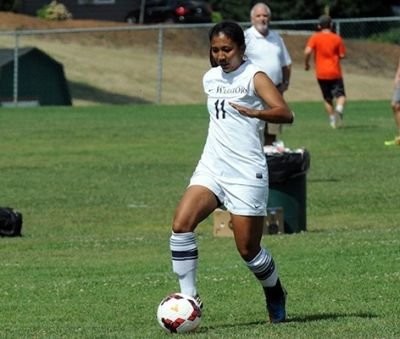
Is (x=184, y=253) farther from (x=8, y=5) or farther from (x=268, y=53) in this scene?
(x=8, y=5)

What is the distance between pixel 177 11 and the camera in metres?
60.2

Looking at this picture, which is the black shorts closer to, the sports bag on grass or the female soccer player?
the sports bag on grass

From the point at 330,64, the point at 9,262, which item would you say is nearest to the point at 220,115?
the point at 9,262

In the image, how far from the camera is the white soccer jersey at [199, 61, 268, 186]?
827cm

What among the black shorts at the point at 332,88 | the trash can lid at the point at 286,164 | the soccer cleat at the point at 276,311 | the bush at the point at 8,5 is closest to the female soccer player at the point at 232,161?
the soccer cleat at the point at 276,311

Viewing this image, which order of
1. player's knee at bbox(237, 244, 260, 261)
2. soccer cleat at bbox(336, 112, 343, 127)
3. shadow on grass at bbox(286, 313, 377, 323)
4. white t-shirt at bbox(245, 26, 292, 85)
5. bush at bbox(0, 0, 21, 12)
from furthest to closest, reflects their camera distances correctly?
bush at bbox(0, 0, 21, 12) → soccer cleat at bbox(336, 112, 343, 127) → white t-shirt at bbox(245, 26, 292, 85) → shadow on grass at bbox(286, 313, 377, 323) → player's knee at bbox(237, 244, 260, 261)

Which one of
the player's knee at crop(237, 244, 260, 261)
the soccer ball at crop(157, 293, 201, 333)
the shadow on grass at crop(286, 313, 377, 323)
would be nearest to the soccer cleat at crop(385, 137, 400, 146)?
the shadow on grass at crop(286, 313, 377, 323)

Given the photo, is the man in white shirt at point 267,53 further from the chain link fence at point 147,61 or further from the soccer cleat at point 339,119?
the chain link fence at point 147,61

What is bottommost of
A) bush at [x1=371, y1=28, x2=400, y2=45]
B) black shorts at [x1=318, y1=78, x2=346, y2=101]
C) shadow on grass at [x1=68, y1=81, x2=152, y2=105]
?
bush at [x1=371, y1=28, x2=400, y2=45]

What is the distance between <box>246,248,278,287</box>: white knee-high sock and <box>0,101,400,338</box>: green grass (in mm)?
293

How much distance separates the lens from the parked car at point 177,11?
59.7 metres

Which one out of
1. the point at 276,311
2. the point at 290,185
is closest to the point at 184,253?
the point at 276,311

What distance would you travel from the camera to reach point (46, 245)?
14.1m

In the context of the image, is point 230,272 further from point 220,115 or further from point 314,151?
point 314,151
